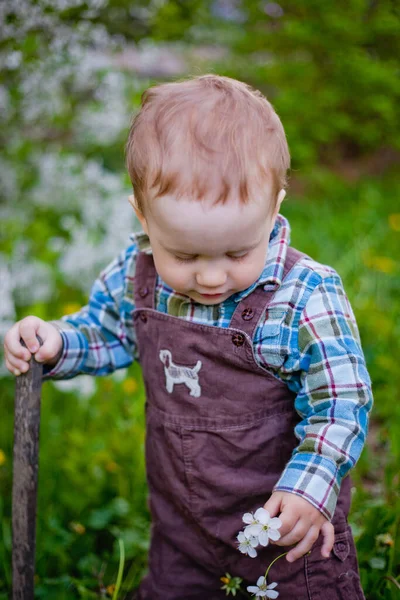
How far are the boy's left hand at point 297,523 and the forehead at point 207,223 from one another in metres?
0.45

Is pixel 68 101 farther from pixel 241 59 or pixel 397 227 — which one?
pixel 241 59

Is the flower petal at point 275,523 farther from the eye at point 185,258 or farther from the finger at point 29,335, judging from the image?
the finger at point 29,335

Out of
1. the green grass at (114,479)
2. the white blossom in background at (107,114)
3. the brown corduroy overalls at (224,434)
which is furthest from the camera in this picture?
the white blossom in background at (107,114)

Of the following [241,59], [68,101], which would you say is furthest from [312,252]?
[241,59]

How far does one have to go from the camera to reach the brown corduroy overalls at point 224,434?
132 cm

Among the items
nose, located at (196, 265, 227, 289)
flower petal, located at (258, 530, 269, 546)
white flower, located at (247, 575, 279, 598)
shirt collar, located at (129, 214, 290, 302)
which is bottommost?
white flower, located at (247, 575, 279, 598)

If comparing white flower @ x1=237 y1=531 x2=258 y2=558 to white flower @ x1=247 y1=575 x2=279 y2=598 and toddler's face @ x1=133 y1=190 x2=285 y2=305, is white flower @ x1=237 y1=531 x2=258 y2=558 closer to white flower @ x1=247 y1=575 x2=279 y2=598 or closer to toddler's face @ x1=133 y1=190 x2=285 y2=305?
white flower @ x1=247 y1=575 x2=279 y2=598

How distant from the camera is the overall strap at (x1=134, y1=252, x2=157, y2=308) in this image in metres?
1.43

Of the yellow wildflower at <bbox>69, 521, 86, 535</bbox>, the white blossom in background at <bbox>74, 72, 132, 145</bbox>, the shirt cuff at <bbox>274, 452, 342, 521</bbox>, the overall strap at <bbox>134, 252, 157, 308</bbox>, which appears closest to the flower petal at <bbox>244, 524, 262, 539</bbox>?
the shirt cuff at <bbox>274, 452, 342, 521</bbox>

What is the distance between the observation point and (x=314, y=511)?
3.85ft

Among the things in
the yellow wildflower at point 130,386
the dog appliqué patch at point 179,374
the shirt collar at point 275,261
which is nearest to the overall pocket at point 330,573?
the dog appliqué patch at point 179,374

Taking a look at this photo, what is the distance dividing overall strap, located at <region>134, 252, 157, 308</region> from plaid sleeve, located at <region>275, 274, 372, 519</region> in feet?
1.12

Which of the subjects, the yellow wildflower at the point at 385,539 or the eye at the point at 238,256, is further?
the yellow wildflower at the point at 385,539

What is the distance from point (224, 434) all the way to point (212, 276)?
347 millimetres
